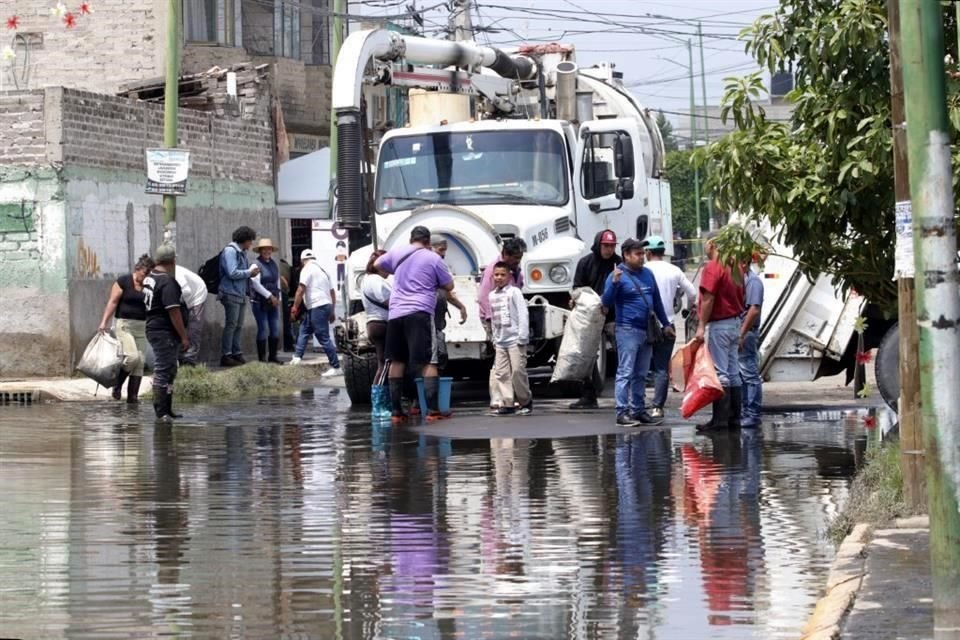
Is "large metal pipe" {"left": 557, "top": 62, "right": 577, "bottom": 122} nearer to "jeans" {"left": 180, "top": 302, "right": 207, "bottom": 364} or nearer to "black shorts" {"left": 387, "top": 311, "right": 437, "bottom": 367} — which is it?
"jeans" {"left": 180, "top": 302, "right": 207, "bottom": 364}

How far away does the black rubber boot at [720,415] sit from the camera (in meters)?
16.8

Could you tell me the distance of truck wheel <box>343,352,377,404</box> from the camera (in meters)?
20.4

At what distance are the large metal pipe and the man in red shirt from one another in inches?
313

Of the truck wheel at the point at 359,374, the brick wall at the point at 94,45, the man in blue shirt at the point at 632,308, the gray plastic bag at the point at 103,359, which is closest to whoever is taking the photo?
the man in blue shirt at the point at 632,308

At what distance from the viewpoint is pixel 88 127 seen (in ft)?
84.7

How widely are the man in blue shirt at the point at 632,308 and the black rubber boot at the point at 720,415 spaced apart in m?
0.78

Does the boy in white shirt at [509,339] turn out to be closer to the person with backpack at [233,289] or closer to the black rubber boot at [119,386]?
the black rubber boot at [119,386]

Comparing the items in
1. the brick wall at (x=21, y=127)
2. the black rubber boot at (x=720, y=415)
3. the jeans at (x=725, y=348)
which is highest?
the brick wall at (x=21, y=127)

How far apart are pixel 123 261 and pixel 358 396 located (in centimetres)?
710

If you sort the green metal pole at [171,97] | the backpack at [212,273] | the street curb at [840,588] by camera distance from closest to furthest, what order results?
the street curb at [840,588] → the green metal pole at [171,97] → the backpack at [212,273]

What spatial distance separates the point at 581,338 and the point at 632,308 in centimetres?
216

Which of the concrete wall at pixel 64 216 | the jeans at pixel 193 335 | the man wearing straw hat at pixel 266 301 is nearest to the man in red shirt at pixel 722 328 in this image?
the jeans at pixel 193 335

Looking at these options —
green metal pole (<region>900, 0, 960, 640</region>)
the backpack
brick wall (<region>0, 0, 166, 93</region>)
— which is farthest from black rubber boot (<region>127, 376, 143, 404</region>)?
brick wall (<region>0, 0, 166, 93</region>)

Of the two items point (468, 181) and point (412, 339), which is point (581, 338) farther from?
point (468, 181)
